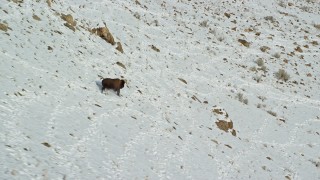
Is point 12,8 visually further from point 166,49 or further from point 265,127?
point 265,127

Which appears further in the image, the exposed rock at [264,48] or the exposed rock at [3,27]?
the exposed rock at [264,48]

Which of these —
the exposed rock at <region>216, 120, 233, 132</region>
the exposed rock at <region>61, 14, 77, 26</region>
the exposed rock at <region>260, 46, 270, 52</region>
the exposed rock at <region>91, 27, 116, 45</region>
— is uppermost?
the exposed rock at <region>61, 14, 77, 26</region>

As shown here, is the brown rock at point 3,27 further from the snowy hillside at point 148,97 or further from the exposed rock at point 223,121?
the exposed rock at point 223,121

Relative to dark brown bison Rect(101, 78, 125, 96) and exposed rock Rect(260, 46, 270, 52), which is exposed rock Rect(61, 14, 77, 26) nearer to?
dark brown bison Rect(101, 78, 125, 96)

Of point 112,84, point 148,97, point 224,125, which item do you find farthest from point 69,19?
point 224,125

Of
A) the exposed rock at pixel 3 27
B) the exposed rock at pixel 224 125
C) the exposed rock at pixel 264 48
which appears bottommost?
the exposed rock at pixel 224 125

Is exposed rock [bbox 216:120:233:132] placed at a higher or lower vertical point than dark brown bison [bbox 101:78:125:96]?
lower

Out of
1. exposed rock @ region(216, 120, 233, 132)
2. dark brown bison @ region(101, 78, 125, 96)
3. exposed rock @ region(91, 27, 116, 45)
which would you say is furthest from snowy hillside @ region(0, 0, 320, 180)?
dark brown bison @ region(101, 78, 125, 96)

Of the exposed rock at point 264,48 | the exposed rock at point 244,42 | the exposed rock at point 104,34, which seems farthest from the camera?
the exposed rock at point 244,42

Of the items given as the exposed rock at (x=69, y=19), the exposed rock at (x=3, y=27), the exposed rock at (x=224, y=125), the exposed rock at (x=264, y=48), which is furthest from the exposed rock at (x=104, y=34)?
the exposed rock at (x=264, y=48)
